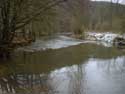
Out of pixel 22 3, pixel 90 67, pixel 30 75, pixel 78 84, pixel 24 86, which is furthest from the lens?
pixel 22 3

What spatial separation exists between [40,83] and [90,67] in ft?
16.7

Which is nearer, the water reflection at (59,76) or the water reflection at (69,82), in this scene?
the water reflection at (69,82)

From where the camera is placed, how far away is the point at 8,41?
684 inches

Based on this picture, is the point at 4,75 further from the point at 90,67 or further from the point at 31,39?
the point at 31,39

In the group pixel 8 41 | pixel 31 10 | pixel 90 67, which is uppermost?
pixel 31 10

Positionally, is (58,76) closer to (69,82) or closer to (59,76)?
(59,76)

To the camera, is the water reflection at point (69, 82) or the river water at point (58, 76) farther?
the river water at point (58, 76)

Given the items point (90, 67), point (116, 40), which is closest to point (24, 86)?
point (90, 67)

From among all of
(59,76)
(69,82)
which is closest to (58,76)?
(59,76)

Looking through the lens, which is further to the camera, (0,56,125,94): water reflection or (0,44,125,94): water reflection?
(0,44,125,94): water reflection

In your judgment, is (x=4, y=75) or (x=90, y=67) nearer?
(x=4, y=75)

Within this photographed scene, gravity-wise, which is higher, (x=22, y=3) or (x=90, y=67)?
(x=22, y=3)

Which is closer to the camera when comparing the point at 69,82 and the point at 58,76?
the point at 69,82

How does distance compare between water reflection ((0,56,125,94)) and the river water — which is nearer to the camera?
water reflection ((0,56,125,94))
